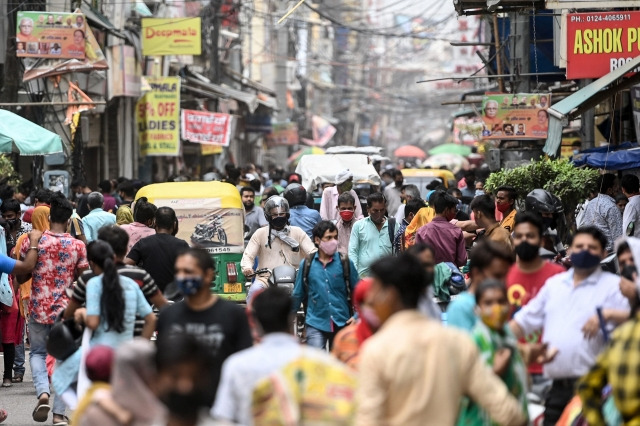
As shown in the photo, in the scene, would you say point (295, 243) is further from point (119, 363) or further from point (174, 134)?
point (174, 134)

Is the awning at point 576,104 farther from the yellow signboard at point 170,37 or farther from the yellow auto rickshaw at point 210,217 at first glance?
the yellow signboard at point 170,37

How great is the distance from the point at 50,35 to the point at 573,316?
15670 mm

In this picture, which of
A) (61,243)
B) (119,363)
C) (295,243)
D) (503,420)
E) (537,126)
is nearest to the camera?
(119,363)

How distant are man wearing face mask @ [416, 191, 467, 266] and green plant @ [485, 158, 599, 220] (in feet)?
10.3

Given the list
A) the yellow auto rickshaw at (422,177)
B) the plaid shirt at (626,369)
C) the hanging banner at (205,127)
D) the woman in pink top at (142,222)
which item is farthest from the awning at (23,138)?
the hanging banner at (205,127)

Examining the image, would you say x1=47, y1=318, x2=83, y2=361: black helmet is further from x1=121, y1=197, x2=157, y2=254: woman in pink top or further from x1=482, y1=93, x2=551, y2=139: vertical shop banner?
x1=482, y1=93, x2=551, y2=139: vertical shop banner

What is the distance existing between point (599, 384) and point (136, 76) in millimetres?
24685

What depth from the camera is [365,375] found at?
5145mm

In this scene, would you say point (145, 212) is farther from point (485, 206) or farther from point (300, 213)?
point (485, 206)

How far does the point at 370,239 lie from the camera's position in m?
12.8

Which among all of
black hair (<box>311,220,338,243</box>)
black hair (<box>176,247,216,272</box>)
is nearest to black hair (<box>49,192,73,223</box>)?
black hair (<box>311,220,338,243</box>)

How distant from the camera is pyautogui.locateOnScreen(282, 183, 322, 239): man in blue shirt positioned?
48.1ft

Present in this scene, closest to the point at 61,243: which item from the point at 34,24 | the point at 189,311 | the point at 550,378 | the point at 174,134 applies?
the point at 189,311

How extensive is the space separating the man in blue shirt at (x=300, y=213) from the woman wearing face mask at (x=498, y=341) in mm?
8289
